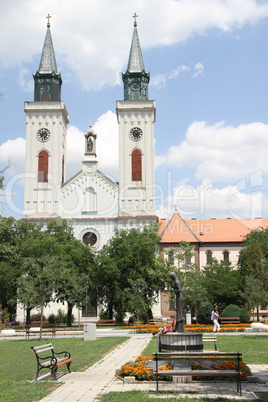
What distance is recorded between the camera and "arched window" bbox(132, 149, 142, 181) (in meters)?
51.2

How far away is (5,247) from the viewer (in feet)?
157

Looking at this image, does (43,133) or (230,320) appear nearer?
(230,320)

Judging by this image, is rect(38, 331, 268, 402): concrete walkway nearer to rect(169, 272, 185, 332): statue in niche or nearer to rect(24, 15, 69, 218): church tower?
rect(169, 272, 185, 332): statue in niche

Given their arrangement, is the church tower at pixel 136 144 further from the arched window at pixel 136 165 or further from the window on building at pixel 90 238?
the window on building at pixel 90 238

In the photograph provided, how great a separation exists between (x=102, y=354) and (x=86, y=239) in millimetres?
32516

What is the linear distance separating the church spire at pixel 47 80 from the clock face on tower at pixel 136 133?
1018 centimetres

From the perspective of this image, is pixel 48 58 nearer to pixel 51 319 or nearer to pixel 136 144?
pixel 136 144

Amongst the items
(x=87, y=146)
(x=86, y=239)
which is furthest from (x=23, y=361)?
(x=87, y=146)

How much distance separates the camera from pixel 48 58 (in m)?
54.2

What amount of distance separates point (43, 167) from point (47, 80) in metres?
11.1

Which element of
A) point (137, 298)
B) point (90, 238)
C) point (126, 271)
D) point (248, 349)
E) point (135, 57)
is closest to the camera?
point (248, 349)

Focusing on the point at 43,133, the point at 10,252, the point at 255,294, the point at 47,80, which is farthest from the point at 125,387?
the point at 47,80

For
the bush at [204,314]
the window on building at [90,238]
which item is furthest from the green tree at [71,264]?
the bush at [204,314]

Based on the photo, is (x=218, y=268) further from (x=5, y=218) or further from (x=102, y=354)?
(x=102, y=354)
